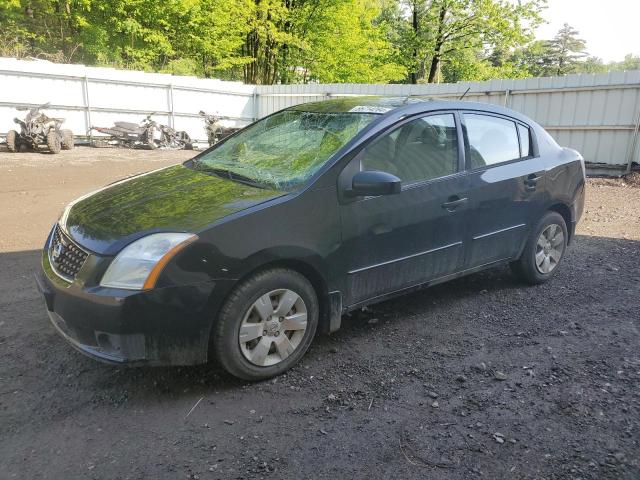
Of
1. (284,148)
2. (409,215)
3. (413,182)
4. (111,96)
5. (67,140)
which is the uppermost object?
(111,96)

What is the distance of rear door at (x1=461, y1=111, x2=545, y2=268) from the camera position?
4145 mm

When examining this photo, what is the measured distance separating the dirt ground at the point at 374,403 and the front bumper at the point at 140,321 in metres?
0.34


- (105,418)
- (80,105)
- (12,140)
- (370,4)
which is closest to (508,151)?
(105,418)

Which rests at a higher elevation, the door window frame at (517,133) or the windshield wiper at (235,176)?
the door window frame at (517,133)

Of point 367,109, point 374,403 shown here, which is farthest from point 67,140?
point 374,403

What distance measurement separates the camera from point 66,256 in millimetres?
3035

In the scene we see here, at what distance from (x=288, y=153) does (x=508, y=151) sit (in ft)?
6.69

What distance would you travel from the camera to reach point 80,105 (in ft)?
54.9

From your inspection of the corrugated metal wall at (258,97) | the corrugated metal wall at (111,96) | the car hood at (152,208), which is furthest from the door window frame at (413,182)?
the corrugated metal wall at (111,96)

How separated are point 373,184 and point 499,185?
4.95 feet

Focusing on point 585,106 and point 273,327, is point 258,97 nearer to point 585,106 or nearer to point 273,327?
point 585,106

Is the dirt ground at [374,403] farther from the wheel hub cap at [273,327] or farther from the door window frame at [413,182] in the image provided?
the door window frame at [413,182]

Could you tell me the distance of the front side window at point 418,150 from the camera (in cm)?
361

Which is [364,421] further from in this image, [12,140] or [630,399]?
[12,140]
